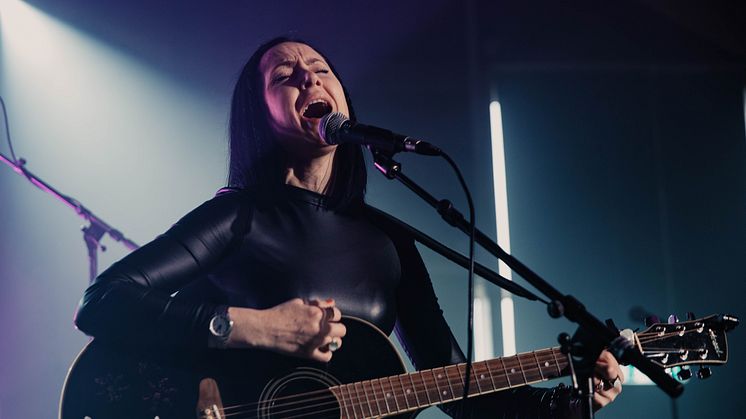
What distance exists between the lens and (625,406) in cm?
334

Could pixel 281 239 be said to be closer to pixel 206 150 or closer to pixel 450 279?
pixel 206 150

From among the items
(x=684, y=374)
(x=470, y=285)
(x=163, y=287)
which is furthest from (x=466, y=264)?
(x=163, y=287)

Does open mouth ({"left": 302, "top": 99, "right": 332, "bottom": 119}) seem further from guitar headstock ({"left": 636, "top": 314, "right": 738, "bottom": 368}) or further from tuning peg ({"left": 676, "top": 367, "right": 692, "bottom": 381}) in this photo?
tuning peg ({"left": 676, "top": 367, "right": 692, "bottom": 381})

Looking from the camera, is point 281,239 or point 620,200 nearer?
point 281,239

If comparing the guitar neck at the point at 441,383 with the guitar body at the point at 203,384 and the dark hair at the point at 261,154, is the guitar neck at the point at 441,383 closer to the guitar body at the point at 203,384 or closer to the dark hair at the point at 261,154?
the guitar body at the point at 203,384

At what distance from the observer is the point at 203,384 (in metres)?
2.09

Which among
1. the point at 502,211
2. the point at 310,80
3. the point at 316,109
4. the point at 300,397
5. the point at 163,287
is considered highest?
the point at 310,80

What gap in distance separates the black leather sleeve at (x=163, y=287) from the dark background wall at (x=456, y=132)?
45cm

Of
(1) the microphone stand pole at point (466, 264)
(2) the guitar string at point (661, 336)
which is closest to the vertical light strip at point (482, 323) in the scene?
(1) the microphone stand pole at point (466, 264)

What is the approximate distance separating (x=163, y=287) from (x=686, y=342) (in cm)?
154

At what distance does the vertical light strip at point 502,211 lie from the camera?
3.16 m

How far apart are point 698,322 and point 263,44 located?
182 cm

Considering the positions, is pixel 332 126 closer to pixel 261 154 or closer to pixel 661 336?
pixel 261 154

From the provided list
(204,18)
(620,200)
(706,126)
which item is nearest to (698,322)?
(620,200)
